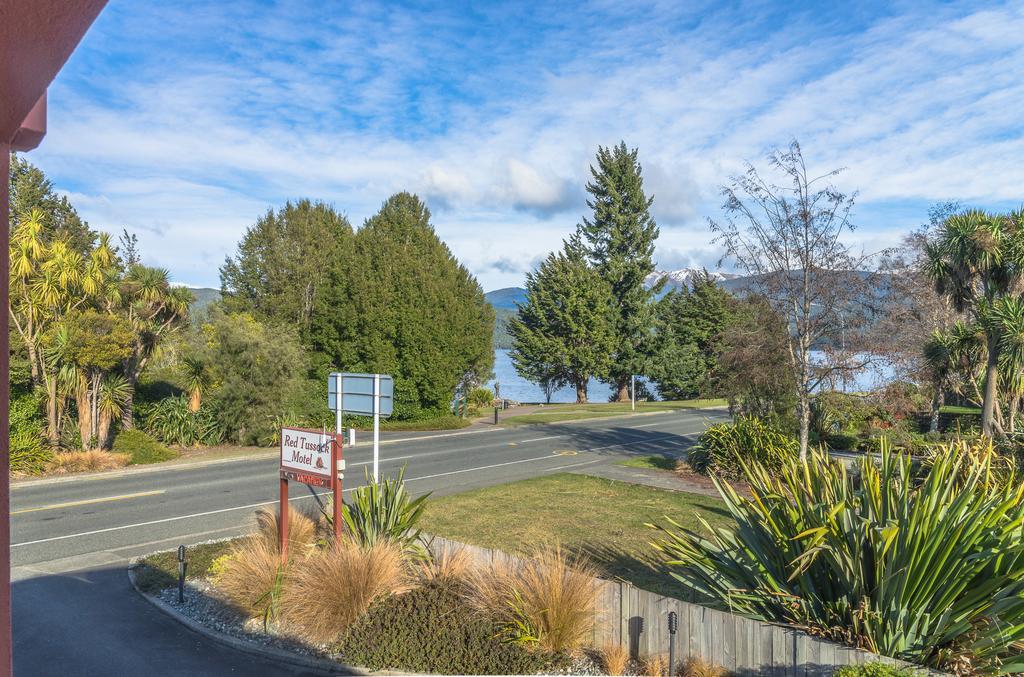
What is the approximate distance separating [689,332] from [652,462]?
3312 centimetres

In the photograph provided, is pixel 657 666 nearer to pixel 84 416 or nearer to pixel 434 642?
pixel 434 642

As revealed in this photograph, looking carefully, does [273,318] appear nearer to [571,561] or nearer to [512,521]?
[512,521]

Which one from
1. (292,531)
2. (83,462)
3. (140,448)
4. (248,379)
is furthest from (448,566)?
(248,379)

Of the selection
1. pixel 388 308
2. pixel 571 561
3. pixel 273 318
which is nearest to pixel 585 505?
pixel 571 561

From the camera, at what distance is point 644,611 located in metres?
7.74

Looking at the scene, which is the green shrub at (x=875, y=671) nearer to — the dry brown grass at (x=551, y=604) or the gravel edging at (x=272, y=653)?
the dry brown grass at (x=551, y=604)

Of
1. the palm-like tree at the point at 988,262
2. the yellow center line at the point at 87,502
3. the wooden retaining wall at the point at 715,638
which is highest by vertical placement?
the palm-like tree at the point at 988,262

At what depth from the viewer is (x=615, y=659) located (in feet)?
25.0

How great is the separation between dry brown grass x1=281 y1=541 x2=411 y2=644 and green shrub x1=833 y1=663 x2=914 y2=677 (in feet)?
16.7

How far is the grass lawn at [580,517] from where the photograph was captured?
1152 cm

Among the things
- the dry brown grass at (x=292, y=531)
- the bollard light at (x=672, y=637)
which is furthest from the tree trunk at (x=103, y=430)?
the bollard light at (x=672, y=637)

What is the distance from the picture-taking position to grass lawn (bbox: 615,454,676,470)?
20969mm

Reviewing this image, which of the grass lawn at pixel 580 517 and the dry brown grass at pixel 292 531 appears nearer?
the dry brown grass at pixel 292 531

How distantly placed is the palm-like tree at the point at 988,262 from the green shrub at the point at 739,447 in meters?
4.53
